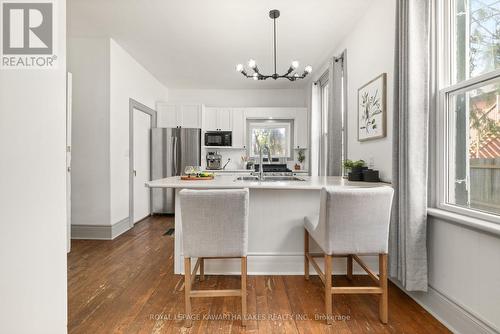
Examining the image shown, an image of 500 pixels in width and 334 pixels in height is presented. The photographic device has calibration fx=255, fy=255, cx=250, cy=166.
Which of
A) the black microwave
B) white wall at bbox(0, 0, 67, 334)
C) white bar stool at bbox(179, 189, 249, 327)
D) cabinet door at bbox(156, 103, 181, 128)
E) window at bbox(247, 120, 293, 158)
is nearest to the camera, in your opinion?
white wall at bbox(0, 0, 67, 334)

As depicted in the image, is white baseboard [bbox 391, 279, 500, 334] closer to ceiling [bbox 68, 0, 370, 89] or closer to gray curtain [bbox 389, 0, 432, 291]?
gray curtain [bbox 389, 0, 432, 291]

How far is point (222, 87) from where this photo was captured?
225 inches

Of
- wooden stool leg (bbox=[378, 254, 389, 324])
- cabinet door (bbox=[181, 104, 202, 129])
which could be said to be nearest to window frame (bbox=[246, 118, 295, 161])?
cabinet door (bbox=[181, 104, 202, 129])

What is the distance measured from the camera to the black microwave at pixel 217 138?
5.41m

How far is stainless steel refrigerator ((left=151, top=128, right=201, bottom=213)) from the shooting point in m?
4.90

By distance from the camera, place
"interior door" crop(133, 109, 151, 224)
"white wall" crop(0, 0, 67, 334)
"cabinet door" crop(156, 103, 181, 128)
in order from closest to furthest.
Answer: "white wall" crop(0, 0, 67, 334), "interior door" crop(133, 109, 151, 224), "cabinet door" crop(156, 103, 181, 128)

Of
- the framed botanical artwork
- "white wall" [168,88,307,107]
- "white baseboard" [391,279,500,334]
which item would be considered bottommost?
"white baseboard" [391,279,500,334]

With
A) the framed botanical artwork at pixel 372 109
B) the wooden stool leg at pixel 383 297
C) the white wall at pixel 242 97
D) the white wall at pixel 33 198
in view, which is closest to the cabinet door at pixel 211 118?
the white wall at pixel 242 97

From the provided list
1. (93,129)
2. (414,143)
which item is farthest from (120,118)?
(414,143)

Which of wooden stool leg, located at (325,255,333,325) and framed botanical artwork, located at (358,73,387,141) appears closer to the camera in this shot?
wooden stool leg, located at (325,255,333,325)

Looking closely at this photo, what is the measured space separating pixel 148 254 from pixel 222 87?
3952 millimetres

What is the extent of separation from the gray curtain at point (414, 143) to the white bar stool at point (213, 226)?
118 centimetres

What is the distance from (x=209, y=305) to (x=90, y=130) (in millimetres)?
2909

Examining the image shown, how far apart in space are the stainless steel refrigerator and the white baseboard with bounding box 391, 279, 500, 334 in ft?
13.2
